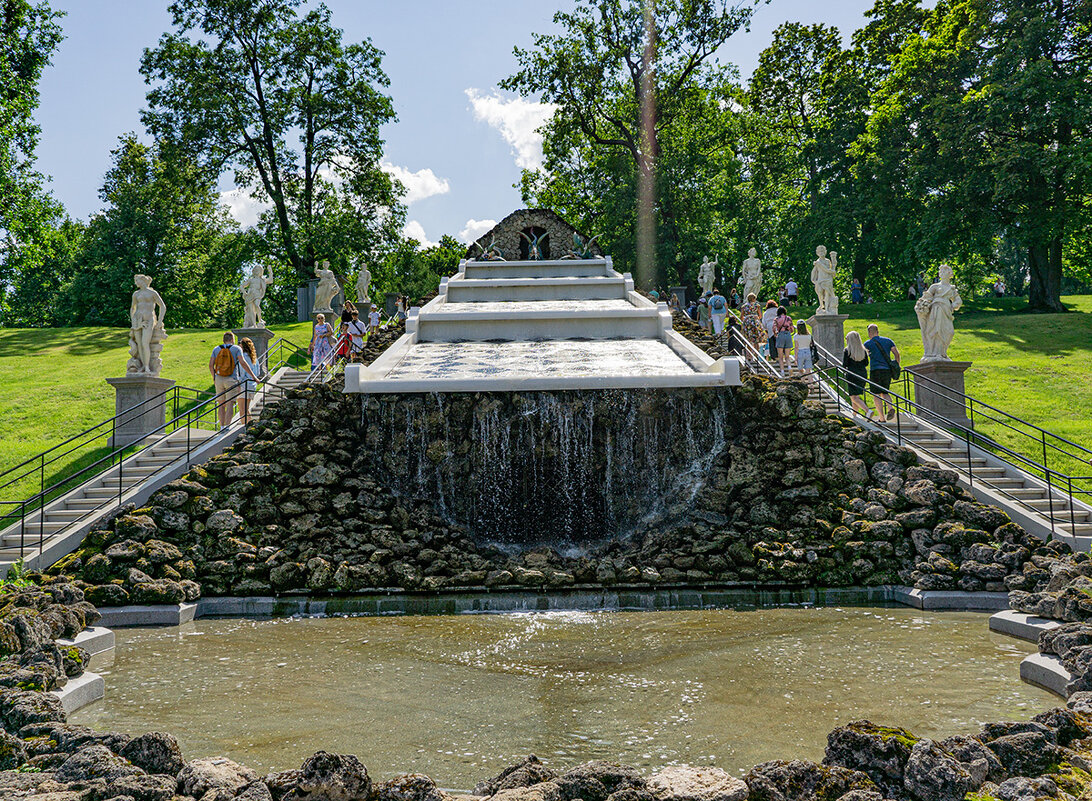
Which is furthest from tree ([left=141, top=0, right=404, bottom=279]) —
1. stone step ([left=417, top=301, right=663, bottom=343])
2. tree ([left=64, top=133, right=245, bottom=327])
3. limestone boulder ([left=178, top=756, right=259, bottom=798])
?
limestone boulder ([left=178, top=756, right=259, bottom=798])

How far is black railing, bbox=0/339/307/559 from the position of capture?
443 inches

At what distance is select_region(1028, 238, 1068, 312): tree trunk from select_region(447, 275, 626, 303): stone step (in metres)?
14.5

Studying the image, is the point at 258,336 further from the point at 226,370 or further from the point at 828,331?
the point at 828,331

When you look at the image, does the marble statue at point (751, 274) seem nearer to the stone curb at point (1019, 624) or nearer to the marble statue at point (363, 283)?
the marble statue at point (363, 283)

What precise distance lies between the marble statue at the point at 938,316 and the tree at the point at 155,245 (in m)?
31.3

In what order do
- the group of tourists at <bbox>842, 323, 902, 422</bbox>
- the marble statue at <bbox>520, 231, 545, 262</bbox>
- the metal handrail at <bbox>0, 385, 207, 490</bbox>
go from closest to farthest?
1. the metal handrail at <bbox>0, 385, 207, 490</bbox>
2. the group of tourists at <bbox>842, 323, 902, 422</bbox>
3. the marble statue at <bbox>520, 231, 545, 262</bbox>

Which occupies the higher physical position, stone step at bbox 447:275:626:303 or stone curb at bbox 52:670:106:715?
stone step at bbox 447:275:626:303

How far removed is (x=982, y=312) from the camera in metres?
29.8

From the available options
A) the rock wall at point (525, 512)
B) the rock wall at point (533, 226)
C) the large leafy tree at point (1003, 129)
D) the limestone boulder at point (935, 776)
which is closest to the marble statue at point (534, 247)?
the rock wall at point (533, 226)

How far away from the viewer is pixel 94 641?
809 cm

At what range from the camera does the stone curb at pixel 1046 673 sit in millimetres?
6355

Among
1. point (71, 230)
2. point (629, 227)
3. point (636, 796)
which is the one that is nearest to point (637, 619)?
point (636, 796)

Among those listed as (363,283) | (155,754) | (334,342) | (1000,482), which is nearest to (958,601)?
(1000,482)

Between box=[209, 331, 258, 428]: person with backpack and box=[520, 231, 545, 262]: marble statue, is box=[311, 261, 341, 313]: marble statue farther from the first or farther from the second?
box=[520, 231, 545, 262]: marble statue
